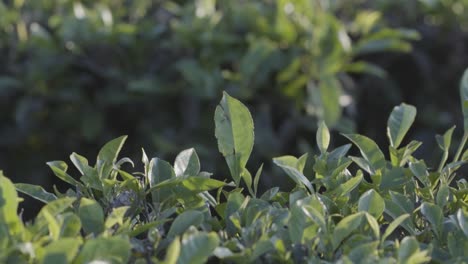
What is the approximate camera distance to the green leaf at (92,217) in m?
1.76

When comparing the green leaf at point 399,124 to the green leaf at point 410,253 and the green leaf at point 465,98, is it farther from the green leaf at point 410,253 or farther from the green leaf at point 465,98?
the green leaf at point 410,253

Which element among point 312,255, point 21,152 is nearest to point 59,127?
point 21,152

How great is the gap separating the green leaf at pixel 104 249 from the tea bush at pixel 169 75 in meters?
3.14

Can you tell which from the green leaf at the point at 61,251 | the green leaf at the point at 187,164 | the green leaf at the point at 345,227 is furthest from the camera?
the green leaf at the point at 187,164

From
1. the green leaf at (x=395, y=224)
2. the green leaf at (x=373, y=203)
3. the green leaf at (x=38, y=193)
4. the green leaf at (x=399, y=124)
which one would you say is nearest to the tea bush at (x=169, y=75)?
the green leaf at (x=399, y=124)

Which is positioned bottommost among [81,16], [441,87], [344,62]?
[441,87]

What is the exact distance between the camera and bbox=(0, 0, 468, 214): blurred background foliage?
189 inches

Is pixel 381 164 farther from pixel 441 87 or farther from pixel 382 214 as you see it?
pixel 441 87

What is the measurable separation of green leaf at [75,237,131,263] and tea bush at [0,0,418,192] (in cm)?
314

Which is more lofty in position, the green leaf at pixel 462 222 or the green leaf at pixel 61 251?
the green leaf at pixel 61 251

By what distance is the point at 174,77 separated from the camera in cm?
496

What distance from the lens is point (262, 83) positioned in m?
4.87

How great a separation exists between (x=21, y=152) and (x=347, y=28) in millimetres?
2055

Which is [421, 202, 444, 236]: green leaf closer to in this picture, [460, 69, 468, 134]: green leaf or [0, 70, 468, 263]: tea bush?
[0, 70, 468, 263]: tea bush
